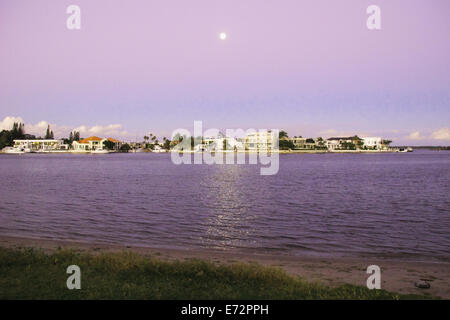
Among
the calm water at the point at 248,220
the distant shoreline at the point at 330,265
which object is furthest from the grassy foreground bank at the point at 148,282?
the calm water at the point at 248,220

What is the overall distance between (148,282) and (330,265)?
7151 mm

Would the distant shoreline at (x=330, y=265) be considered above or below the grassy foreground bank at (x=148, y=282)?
below

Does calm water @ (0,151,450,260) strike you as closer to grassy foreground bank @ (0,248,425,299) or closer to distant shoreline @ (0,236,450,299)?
distant shoreline @ (0,236,450,299)

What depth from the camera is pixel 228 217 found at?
2591 centimetres

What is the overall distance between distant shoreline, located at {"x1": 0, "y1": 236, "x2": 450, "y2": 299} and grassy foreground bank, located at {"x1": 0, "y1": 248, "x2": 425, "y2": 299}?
5.76ft

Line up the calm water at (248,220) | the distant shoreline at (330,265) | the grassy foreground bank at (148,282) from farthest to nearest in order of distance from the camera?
the calm water at (248,220)
the distant shoreline at (330,265)
the grassy foreground bank at (148,282)

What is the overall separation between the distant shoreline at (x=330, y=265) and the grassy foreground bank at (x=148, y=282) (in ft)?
5.76

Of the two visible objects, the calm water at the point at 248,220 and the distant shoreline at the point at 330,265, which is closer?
the distant shoreline at the point at 330,265

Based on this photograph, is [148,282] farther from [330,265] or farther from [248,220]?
[248,220]

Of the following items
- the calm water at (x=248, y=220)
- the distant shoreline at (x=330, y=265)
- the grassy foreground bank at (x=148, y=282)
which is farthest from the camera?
the calm water at (x=248, y=220)

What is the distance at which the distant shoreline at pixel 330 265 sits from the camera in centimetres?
1100

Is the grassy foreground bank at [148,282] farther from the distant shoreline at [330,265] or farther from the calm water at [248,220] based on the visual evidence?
the calm water at [248,220]
